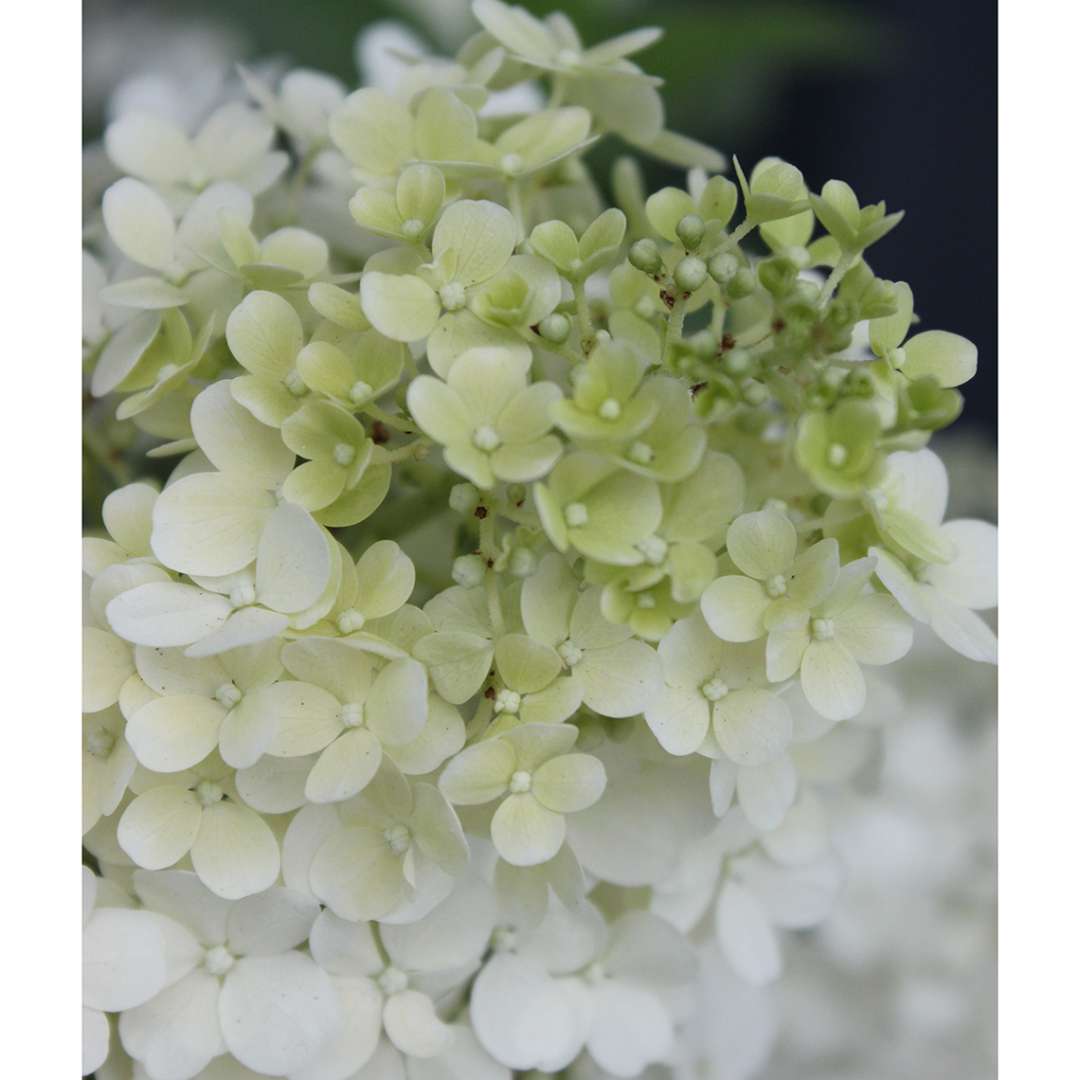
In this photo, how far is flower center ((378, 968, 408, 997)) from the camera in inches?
18.3

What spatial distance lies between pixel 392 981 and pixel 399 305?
24 centimetres

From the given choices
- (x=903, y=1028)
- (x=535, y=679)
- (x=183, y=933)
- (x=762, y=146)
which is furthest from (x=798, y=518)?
(x=762, y=146)

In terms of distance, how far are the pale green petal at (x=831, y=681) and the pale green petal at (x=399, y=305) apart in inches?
6.6

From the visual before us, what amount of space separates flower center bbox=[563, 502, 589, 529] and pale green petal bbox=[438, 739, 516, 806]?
0.07 metres

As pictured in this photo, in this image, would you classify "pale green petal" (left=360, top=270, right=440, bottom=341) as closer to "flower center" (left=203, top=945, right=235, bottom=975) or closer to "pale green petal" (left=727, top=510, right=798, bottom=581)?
"pale green petal" (left=727, top=510, right=798, bottom=581)

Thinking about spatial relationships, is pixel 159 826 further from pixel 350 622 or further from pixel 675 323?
pixel 675 323

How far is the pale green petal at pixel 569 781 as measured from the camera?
1.37 feet

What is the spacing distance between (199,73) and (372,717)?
1.49 feet

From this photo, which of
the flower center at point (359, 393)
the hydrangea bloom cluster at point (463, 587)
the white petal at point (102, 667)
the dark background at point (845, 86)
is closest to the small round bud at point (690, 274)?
the hydrangea bloom cluster at point (463, 587)

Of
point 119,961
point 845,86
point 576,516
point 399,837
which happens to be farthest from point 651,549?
point 845,86

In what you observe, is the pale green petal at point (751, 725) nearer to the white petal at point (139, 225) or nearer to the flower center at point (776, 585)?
the flower center at point (776, 585)

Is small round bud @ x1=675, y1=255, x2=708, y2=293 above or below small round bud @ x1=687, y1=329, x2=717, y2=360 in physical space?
above

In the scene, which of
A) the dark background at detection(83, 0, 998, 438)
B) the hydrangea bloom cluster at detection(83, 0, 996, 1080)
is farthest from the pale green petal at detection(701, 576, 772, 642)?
the dark background at detection(83, 0, 998, 438)

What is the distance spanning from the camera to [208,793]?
0.43 meters
